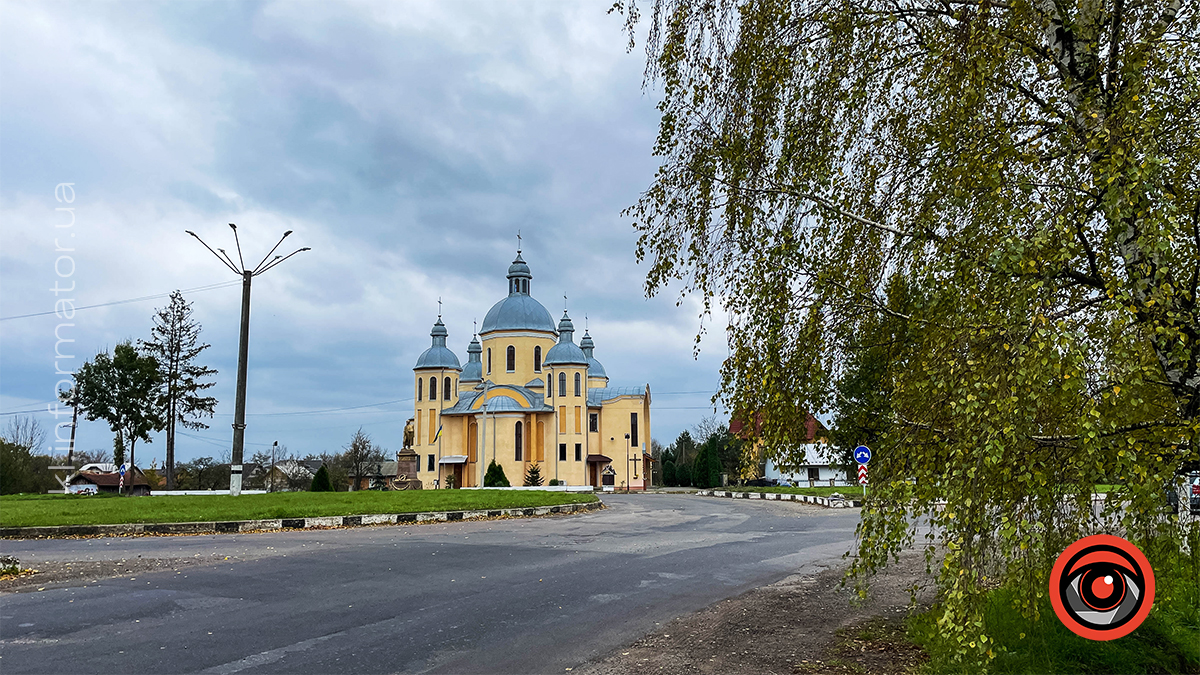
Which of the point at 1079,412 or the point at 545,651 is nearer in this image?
the point at 1079,412

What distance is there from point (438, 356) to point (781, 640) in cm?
5954

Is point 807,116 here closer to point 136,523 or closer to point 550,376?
point 136,523

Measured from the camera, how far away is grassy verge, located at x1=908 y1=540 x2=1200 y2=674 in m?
5.50

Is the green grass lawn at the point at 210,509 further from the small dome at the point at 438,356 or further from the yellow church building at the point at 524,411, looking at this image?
the small dome at the point at 438,356

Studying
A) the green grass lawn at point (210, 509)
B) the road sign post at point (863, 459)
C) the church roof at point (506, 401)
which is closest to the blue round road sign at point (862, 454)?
the road sign post at point (863, 459)

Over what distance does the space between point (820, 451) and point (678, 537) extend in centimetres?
1050

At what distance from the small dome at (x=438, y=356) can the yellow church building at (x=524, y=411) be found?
83mm

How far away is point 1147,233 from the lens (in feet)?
12.0

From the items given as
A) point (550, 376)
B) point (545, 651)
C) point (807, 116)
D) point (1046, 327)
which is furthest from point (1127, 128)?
point (550, 376)

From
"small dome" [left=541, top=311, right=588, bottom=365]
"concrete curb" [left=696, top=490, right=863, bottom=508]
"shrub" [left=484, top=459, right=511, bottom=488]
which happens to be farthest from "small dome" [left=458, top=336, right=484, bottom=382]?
"concrete curb" [left=696, top=490, right=863, bottom=508]

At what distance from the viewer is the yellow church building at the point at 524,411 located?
59188 millimetres

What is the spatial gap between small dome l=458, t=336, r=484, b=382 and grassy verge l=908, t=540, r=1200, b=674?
61124 millimetres

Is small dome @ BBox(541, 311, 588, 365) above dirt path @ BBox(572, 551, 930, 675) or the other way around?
above

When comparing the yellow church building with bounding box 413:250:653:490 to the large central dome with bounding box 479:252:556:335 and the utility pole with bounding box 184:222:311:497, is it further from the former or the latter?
the utility pole with bounding box 184:222:311:497
